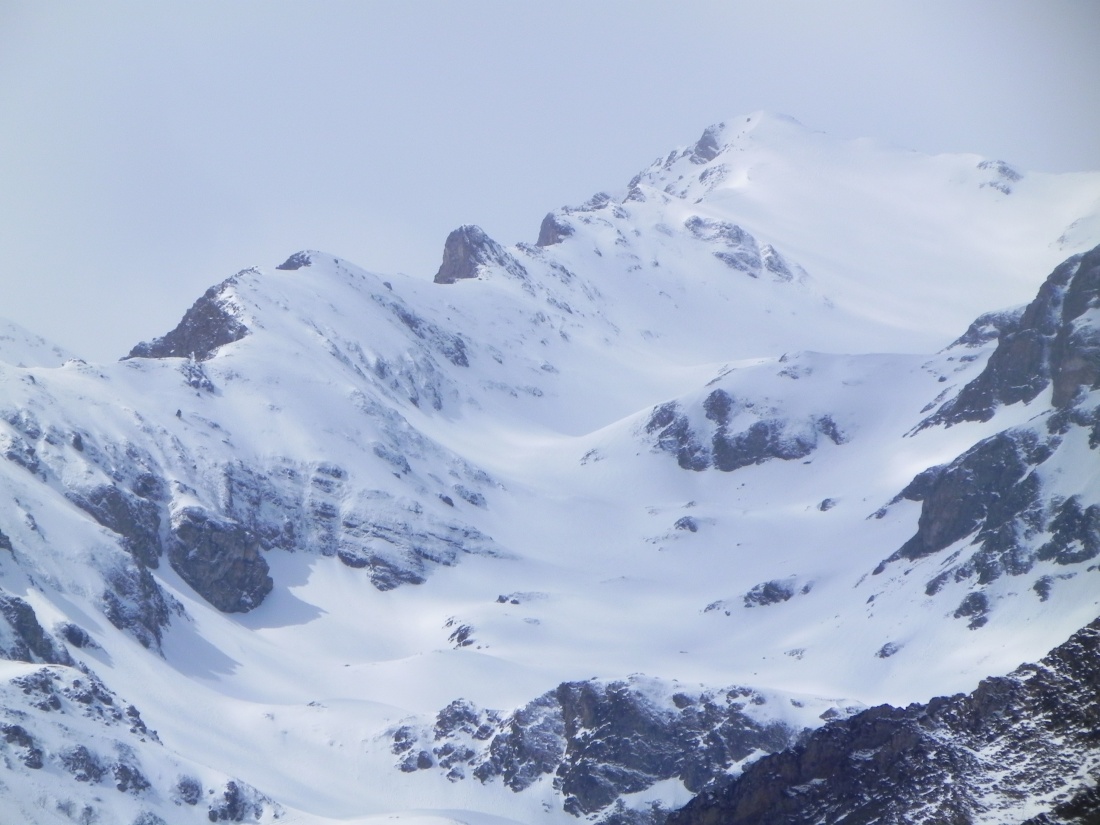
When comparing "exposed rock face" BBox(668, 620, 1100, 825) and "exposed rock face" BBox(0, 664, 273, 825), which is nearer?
"exposed rock face" BBox(668, 620, 1100, 825)

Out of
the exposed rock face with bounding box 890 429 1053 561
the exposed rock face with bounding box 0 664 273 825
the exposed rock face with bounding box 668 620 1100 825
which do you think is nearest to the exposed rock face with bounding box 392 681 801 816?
the exposed rock face with bounding box 0 664 273 825

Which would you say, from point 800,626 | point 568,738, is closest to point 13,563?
point 568,738

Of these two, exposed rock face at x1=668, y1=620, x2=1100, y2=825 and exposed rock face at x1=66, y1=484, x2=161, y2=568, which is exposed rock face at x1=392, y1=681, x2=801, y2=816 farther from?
exposed rock face at x1=66, y1=484, x2=161, y2=568

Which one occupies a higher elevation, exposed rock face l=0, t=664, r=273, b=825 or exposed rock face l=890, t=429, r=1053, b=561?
exposed rock face l=890, t=429, r=1053, b=561

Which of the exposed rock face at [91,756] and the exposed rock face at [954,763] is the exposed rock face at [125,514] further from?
the exposed rock face at [954,763]

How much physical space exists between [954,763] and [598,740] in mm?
68935

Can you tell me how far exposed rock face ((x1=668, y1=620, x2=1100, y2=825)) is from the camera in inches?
3455

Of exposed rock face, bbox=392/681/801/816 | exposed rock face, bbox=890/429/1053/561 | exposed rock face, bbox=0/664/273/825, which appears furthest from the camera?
exposed rock face, bbox=890/429/1053/561

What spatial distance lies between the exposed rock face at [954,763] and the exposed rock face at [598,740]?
4328 centimetres

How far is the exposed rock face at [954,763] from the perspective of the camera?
8775cm

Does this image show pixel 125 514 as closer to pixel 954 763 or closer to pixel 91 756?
pixel 91 756

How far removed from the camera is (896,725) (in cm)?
10812

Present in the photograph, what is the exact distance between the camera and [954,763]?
97062mm

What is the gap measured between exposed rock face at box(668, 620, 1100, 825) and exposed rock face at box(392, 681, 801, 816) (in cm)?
4328
